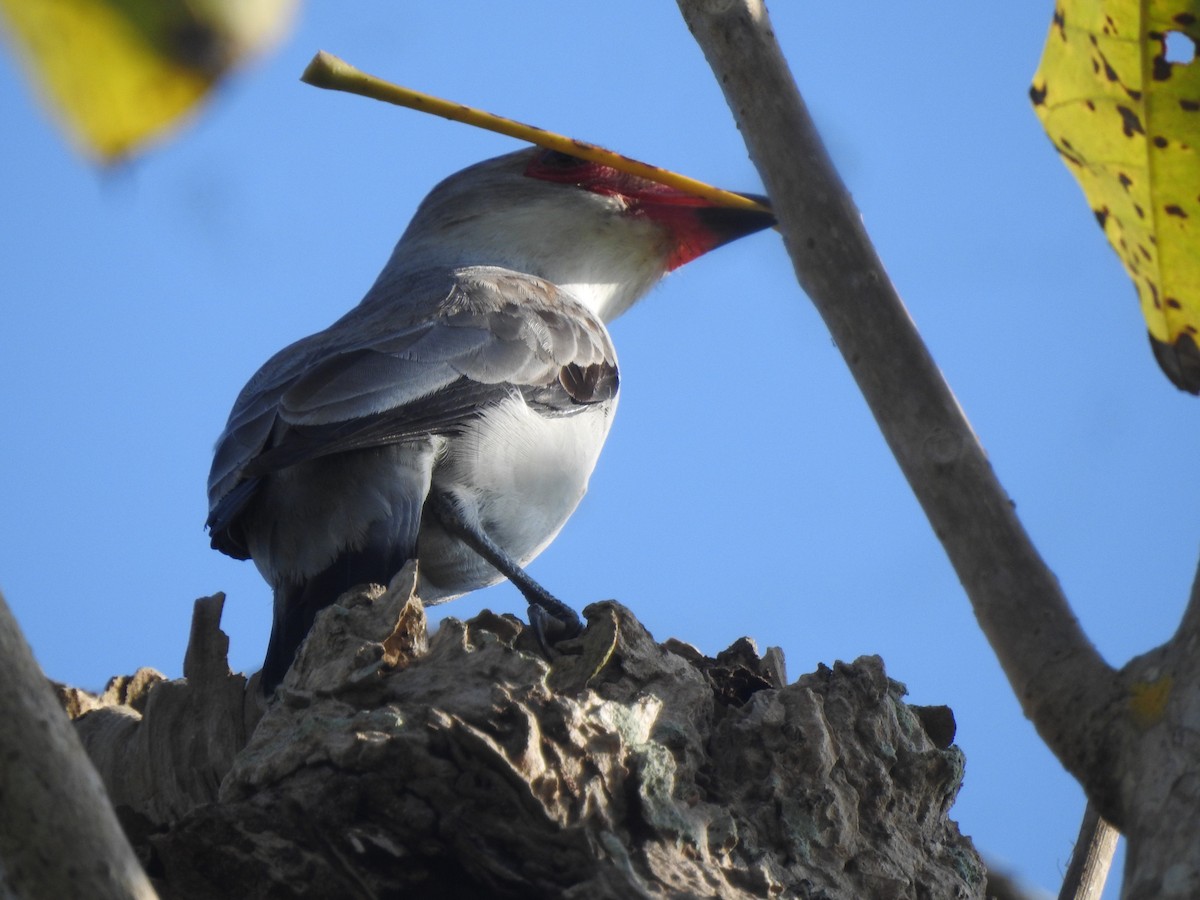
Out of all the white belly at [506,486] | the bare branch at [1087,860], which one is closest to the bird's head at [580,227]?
the white belly at [506,486]

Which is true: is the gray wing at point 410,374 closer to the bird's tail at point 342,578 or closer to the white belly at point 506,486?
the white belly at point 506,486

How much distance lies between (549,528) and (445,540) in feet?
2.06

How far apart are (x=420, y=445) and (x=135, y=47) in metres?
4.80

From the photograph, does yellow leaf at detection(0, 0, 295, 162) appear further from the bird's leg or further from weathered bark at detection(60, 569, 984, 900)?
the bird's leg

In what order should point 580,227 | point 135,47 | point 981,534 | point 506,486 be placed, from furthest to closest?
point 580,227, point 506,486, point 981,534, point 135,47

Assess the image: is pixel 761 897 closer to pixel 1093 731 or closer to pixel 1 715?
pixel 1093 731

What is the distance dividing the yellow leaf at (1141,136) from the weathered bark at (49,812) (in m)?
1.93

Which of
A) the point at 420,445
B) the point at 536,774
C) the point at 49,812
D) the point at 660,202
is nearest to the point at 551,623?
the point at 420,445

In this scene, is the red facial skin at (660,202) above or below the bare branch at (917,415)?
above

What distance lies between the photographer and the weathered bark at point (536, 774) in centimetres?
329

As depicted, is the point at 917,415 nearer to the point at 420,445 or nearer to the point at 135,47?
the point at 135,47

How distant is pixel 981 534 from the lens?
271 cm

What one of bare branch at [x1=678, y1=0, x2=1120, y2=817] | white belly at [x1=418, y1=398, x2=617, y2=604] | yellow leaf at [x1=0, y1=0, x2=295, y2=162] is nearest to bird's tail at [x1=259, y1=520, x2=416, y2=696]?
white belly at [x1=418, y1=398, x2=617, y2=604]

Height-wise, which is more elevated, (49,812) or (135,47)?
(135,47)
